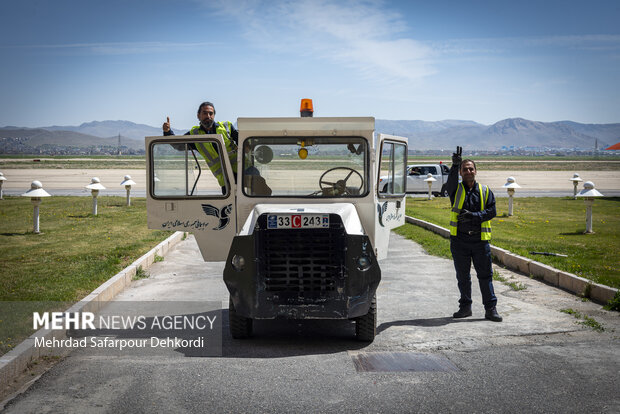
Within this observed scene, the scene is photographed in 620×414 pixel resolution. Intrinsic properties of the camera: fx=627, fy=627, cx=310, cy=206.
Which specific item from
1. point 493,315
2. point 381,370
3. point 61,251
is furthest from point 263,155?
point 61,251

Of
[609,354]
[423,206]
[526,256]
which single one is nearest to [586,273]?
[526,256]

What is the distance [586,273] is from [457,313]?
3.30m

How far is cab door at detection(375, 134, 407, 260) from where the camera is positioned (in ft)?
24.0

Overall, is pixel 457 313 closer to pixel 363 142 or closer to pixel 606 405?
pixel 363 142

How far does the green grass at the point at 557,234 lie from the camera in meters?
10.9

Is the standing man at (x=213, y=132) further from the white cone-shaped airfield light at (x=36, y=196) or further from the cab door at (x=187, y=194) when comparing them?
the white cone-shaped airfield light at (x=36, y=196)

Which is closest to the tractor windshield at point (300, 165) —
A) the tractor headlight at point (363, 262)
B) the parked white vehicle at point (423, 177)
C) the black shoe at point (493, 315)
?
the tractor headlight at point (363, 262)

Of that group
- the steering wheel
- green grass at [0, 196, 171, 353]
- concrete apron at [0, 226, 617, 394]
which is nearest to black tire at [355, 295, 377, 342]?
concrete apron at [0, 226, 617, 394]

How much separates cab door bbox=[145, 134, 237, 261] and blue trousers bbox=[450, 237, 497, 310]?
2.83 metres

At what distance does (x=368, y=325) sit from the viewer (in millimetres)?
6594

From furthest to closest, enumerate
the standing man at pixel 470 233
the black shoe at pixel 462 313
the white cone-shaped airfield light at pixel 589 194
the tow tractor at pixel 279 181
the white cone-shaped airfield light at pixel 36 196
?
the white cone-shaped airfield light at pixel 36 196 < the white cone-shaped airfield light at pixel 589 194 < the black shoe at pixel 462 313 < the standing man at pixel 470 233 < the tow tractor at pixel 279 181

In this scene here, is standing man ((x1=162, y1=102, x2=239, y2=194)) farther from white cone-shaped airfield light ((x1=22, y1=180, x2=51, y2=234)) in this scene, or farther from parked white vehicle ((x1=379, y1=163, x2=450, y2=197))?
parked white vehicle ((x1=379, y1=163, x2=450, y2=197))

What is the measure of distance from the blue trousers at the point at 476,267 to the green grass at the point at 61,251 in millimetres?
4928

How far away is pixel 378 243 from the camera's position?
7406 mm
